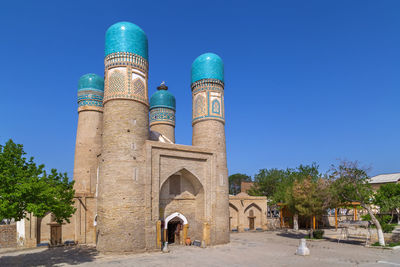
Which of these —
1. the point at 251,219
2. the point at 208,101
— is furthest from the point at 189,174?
the point at 251,219

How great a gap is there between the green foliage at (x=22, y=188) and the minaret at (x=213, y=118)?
10.9m

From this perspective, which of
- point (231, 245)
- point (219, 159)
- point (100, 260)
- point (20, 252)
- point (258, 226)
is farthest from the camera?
point (258, 226)

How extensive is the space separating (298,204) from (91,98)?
19.1 m

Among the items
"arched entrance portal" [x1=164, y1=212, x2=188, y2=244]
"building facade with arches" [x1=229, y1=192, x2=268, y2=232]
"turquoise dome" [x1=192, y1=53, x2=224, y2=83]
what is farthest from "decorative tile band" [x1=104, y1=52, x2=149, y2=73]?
"building facade with arches" [x1=229, y1=192, x2=268, y2=232]

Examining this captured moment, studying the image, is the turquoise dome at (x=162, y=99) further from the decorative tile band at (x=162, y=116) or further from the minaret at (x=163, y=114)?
the decorative tile band at (x=162, y=116)

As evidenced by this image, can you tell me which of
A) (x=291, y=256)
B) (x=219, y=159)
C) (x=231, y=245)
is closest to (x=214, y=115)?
(x=219, y=159)

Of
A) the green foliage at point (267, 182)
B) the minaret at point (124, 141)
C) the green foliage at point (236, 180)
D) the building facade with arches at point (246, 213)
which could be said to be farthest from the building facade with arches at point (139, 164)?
the green foliage at point (236, 180)

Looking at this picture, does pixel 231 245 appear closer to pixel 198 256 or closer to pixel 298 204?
pixel 198 256

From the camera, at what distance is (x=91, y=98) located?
2477 centimetres

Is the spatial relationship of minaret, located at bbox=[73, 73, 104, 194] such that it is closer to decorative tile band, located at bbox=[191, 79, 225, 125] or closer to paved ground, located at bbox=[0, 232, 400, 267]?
paved ground, located at bbox=[0, 232, 400, 267]

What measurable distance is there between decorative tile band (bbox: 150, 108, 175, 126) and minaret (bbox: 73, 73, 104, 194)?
6.41 metres

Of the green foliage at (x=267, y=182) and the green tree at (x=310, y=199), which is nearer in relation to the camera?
the green tree at (x=310, y=199)

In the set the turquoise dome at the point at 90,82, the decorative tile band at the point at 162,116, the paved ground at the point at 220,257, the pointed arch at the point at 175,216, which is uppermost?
the turquoise dome at the point at 90,82

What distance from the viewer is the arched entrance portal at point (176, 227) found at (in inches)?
824
